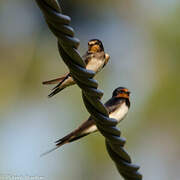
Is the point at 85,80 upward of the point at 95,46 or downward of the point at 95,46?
downward

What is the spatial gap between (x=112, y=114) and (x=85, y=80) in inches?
47.6

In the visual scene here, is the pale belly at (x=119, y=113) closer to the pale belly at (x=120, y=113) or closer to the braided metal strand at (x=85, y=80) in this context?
the pale belly at (x=120, y=113)

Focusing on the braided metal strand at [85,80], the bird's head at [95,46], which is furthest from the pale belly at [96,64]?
the braided metal strand at [85,80]

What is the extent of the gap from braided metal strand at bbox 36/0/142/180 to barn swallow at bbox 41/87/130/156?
0.66m

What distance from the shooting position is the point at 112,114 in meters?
2.75

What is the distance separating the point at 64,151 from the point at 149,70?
205 cm

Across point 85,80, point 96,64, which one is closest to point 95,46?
point 96,64

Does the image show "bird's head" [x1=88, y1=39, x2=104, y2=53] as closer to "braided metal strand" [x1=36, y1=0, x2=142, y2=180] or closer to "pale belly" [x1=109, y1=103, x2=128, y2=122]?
"pale belly" [x1=109, y1=103, x2=128, y2=122]

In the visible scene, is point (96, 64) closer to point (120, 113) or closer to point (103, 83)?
point (120, 113)

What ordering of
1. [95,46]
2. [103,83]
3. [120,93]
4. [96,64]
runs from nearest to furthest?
[96,64] → [95,46] → [120,93] → [103,83]

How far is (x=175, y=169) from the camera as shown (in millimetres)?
7242

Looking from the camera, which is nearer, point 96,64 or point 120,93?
point 96,64

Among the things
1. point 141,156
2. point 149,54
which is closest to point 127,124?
point 141,156

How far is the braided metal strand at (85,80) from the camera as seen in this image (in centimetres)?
146
